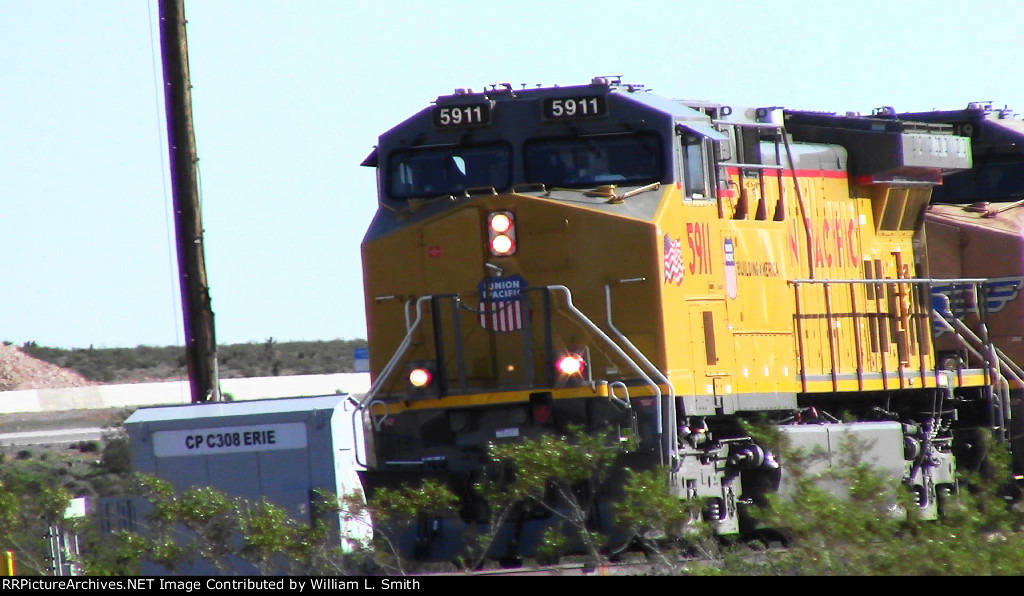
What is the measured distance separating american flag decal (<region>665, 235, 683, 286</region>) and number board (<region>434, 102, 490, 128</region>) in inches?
74.8

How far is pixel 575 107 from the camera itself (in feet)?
42.9

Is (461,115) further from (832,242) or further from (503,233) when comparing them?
(832,242)

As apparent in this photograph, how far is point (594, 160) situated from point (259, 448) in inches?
152

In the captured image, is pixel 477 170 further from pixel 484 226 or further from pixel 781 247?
pixel 781 247

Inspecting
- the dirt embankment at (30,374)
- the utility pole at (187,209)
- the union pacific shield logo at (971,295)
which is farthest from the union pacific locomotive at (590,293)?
the dirt embankment at (30,374)

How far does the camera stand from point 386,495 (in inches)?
472

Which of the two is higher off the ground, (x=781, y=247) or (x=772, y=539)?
(x=781, y=247)

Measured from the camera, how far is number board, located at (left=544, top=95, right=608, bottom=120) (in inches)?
513

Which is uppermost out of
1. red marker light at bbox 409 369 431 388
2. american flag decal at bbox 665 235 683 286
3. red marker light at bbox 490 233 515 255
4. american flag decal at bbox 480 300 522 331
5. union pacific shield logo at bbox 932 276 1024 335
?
red marker light at bbox 490 233 515 255

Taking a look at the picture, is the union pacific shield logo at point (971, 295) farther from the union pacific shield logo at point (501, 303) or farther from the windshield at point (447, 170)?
the windshield at point (447, 170)

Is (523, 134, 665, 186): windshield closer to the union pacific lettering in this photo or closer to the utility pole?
the union pacific lettering

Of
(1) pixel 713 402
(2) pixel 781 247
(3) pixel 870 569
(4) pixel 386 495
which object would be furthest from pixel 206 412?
(3) pixel 870 569

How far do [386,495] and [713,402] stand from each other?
121 inches

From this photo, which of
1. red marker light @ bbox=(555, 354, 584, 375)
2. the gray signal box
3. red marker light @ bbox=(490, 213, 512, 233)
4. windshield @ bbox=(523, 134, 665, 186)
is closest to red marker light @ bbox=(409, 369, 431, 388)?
the gray signal box
